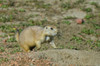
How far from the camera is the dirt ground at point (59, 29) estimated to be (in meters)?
5.67

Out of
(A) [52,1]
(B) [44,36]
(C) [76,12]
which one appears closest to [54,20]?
(C) [76,12]

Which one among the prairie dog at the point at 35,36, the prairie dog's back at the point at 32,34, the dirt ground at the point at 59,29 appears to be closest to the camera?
the dirt ground at the point at 59,29

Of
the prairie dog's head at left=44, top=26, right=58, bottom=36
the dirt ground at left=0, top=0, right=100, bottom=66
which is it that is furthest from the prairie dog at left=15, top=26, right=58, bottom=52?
the dirt ground at left=0, top=0, right=100, bottom=66

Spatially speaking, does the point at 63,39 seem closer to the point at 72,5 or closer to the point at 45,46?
the point at 45,46

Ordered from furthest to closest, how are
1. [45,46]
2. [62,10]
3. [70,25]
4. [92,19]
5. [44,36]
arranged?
[62,10] < [92,19] < [70,25] < [45,46] < [44,36]

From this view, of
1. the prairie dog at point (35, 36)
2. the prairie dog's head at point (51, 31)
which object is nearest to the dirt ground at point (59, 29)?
the prairie dog at point (35, 36)

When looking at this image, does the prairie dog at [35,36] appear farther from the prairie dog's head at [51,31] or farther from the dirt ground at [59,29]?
the dirt ground at [59,29]

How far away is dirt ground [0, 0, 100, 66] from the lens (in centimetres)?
567

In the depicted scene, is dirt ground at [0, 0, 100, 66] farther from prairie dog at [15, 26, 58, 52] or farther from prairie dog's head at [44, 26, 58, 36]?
prairie dog's head at [44, 26, 58, 36]

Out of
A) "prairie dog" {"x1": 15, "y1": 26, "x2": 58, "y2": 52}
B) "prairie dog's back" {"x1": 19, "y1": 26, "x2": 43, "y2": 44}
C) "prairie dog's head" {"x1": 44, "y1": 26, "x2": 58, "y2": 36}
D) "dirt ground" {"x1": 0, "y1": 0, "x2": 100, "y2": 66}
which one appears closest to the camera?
"dirt ground" {"x1": 0, "y1": 0, "x2": 100, "y2": 66}

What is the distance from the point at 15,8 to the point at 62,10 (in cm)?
207

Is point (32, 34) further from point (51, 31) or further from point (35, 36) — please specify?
point (51, 31)

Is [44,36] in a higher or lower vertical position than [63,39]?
higher

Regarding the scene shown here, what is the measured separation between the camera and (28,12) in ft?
38.0
